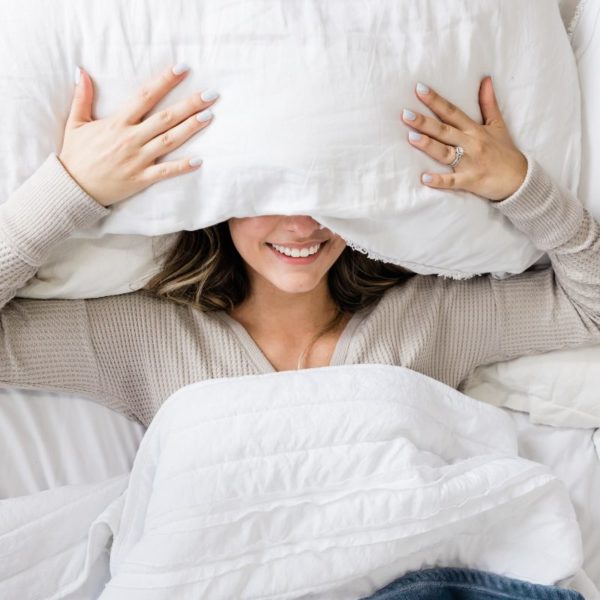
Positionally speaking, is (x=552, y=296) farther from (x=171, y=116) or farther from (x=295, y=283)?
(x=171, y=116)

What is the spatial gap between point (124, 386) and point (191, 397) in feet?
0.41

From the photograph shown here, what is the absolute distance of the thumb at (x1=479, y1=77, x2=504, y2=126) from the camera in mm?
1018

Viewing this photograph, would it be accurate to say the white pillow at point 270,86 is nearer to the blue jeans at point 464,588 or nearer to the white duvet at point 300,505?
the white duvet at point 300,505

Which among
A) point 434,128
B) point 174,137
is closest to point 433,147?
point 434,128

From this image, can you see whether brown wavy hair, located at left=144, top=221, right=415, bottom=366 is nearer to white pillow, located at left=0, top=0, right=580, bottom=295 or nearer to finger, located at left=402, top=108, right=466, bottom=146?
white pillow, located at left=0, top=0, right=580, bottom=295

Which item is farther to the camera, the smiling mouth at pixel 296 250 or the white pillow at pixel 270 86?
the smiling mouth at pixel 296 250

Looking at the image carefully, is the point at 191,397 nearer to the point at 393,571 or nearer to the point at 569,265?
the point at 393,571

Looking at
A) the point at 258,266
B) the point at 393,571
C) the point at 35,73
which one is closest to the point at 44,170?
the point at 35,73

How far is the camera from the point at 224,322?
1.17m

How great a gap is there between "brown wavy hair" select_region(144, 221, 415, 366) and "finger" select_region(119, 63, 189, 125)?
0.19 metres

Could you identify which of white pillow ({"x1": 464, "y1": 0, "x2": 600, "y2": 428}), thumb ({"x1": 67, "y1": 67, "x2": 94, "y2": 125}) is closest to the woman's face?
thumb ({"x1": 67, "y1": 67, "x2": 94, "y2": 125})

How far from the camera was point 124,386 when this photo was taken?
1.13m

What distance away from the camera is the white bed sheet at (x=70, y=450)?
43.6 inches

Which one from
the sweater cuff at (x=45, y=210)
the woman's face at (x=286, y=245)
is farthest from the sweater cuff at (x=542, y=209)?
the sweater cuff at (x=45, y=210)
